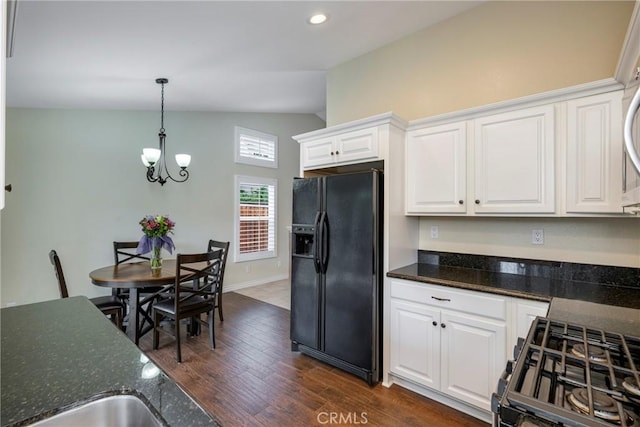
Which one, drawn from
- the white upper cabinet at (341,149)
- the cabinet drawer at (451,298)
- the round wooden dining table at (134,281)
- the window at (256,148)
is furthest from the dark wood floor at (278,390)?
the window at (256,148)

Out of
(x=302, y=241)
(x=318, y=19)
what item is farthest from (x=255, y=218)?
(x=318, y=19)

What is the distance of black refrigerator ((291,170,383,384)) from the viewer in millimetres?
2318

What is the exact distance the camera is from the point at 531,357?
92 cm

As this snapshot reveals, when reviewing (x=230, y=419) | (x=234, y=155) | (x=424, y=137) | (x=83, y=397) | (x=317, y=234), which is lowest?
(x=230, y=419)

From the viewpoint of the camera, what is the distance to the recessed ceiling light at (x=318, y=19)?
2.42 metres

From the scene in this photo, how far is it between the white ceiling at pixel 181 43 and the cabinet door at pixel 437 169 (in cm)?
109

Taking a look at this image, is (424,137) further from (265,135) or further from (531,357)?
(265,135)

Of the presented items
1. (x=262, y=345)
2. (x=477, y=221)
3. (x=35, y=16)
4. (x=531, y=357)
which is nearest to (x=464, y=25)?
(x=477, y=221)

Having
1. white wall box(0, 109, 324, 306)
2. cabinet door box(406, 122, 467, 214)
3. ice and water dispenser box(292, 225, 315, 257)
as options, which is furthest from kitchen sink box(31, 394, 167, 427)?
white wall box(0, 109, 324, 306)

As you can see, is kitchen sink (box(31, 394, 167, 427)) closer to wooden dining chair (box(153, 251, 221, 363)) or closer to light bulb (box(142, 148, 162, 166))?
wooden dining chair (box(153, 251, 221, 363))

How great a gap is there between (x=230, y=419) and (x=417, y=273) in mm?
1660

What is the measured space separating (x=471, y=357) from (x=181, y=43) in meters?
3.29

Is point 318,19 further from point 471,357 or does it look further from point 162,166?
point 162,166

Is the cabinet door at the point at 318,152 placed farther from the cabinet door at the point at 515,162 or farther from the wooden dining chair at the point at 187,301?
the wooden dining chair at the point at 187,301
